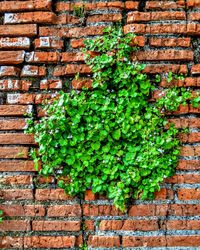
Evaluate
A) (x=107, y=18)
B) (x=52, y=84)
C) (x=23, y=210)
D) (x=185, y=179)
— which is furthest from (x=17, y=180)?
(x=107, y=18)

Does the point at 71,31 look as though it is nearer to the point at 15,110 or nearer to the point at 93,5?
the point at 93,5

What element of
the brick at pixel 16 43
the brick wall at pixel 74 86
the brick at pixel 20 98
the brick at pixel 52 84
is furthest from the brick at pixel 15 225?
the brick at pixel 16 43

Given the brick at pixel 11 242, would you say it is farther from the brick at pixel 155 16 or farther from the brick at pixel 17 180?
the brick at pixel 155 16

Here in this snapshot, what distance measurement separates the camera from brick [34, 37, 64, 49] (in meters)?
2.67

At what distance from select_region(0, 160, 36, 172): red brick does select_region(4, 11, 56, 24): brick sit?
0.91 meters

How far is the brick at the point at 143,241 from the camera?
2.58 metres

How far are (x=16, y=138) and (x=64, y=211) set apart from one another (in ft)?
1.83

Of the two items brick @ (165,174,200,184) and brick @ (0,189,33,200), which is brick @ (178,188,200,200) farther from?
brick @ (0,189,33,200)

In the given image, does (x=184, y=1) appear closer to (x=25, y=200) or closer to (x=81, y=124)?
A: (x=81, y=124)

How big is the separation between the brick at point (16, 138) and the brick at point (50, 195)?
0.32 metres

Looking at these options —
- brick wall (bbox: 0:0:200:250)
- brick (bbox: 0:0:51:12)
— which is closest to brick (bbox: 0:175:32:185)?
brick wall (bbox: 0:0:200:250)

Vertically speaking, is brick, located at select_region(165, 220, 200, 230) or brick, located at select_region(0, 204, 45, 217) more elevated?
brick, located at select_region(0, 204, 45, 217)

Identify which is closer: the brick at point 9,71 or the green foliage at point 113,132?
the green foliage at point 113,132

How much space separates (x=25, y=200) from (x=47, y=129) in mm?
484
